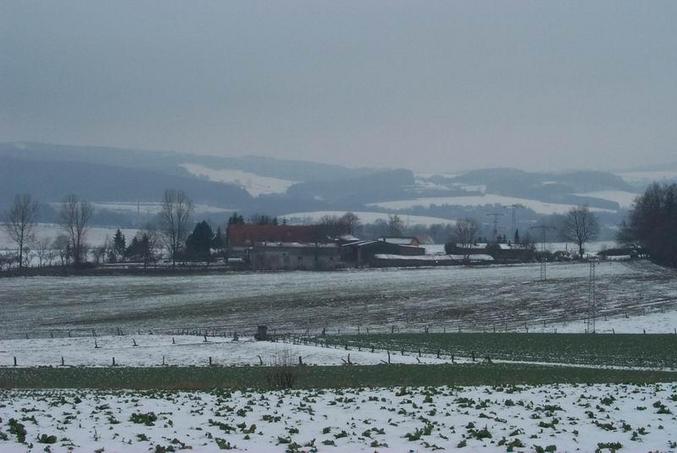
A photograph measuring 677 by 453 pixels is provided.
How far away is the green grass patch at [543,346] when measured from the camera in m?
41.8

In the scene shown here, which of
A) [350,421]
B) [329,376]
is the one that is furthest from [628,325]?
[350,421]

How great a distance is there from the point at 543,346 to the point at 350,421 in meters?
32.3

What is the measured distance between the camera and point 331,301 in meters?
90.2

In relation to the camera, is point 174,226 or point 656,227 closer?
point 656,227

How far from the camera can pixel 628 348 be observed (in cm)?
4612

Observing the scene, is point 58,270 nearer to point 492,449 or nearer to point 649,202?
point 649,202

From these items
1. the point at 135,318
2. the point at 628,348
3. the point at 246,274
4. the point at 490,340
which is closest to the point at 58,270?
the point at 246,274

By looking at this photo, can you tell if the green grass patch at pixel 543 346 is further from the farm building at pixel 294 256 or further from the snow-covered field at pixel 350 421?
the farm building at pixel 294 256

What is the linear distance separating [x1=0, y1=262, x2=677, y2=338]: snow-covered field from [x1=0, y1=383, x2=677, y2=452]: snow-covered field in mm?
43791

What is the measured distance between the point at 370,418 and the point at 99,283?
107 meters

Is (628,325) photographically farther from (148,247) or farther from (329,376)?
(148,247)

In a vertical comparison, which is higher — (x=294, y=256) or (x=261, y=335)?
(x=294, y=256)

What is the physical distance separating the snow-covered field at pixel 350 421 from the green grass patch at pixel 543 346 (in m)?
20.3

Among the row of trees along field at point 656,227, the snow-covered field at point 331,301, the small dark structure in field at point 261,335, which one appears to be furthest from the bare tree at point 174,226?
the small dark structure in field at point 261,335
